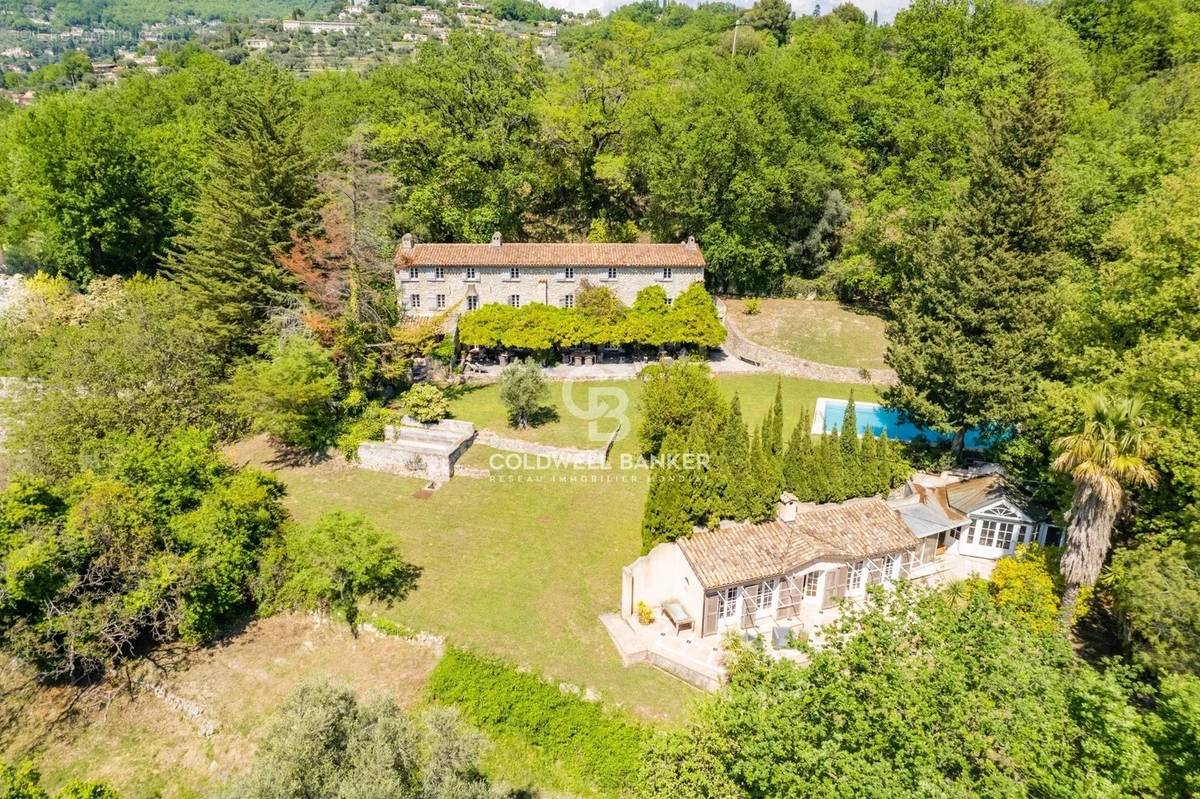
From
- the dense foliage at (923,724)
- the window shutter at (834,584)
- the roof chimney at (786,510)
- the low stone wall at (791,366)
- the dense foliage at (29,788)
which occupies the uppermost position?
the dense foliage at (923,724)

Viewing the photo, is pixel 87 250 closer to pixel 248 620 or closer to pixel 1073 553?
pixel 248 620

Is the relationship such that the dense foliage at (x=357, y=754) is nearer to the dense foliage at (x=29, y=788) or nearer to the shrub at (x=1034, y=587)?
the dense foliage at (x=29, y=788)

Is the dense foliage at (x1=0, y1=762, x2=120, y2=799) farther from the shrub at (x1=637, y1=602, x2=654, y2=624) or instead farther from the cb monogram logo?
the cb monogram logo

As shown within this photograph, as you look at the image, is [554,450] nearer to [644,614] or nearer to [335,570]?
[644,614]

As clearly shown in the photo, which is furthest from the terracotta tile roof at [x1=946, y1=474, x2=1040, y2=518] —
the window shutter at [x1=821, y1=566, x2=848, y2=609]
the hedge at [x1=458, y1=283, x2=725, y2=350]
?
the hedge at [x1=458, y1=283, x2=725, y2=350]

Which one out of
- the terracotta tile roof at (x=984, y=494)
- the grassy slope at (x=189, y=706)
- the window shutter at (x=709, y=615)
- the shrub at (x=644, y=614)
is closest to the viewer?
the grassy slope at (x=189, y=706)

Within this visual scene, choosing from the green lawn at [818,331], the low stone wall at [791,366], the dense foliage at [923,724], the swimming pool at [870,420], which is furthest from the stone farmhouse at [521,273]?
the dense foliage at [923,724]

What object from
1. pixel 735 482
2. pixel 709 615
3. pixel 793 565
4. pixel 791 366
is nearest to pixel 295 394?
pixel 735 482
